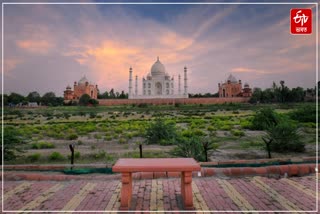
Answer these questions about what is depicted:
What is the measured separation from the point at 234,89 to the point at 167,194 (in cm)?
5641

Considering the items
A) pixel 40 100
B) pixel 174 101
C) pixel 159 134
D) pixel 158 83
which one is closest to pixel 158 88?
pixel 158 83

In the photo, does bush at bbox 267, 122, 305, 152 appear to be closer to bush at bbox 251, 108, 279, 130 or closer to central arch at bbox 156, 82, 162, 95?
bush at bbox 251, 108, 279, 130

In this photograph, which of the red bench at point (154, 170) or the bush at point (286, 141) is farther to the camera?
the bush at point (286, 141)

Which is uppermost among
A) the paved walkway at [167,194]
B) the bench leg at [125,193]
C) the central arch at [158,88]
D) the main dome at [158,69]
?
the main dome at [158,69]

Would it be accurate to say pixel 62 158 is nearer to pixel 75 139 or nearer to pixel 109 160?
pixel 109 160

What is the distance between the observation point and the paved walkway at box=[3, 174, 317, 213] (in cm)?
380

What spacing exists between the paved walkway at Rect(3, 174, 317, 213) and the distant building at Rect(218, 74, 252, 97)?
50.9 metres

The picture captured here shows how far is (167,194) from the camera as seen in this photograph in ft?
13.9

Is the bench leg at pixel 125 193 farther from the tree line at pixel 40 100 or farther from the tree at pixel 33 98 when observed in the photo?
the tree at pixel 33 98

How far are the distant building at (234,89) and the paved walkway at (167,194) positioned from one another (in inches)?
2002

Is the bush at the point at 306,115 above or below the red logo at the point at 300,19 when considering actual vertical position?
below

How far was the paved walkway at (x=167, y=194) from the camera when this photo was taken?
3.80 meters

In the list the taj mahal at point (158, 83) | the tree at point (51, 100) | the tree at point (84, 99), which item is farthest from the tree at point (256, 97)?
the tree at point (51, 100)

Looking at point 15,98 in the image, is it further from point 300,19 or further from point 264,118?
point 300,19
